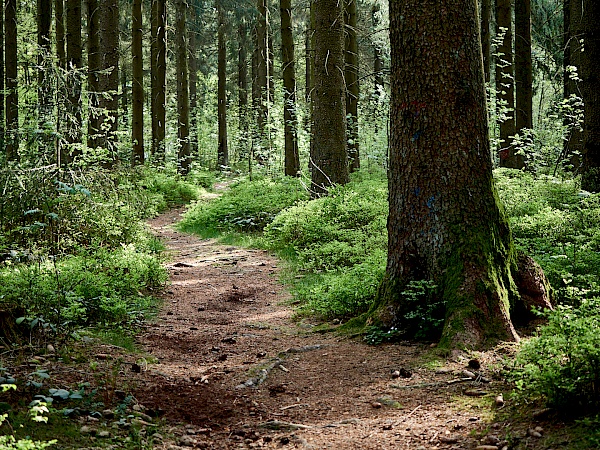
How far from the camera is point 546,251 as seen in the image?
7.33 meters

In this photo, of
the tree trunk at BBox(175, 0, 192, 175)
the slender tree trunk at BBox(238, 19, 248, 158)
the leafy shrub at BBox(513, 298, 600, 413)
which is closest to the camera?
the leafy shrub at BBox(513, 298, 600, 413)

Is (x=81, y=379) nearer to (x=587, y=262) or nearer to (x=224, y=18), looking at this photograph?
(x=587, y=262)

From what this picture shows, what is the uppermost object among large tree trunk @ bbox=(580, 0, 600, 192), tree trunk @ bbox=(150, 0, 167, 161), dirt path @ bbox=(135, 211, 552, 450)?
tree trunk @ bbox=(150, 0, 167, 161)

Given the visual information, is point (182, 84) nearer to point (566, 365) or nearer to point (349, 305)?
point (349, 305)

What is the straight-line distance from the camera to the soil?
381cm

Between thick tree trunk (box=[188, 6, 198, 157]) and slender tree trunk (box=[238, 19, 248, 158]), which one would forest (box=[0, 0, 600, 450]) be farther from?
thick tree trunk (box=[188, 6, 198, 157])

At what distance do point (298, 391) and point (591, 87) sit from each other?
7.98 m

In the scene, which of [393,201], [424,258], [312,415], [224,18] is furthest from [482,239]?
[224,18]

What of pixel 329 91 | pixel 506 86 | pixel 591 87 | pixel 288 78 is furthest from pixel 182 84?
pixel 591 87

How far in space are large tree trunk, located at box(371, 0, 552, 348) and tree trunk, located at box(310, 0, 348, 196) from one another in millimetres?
7140

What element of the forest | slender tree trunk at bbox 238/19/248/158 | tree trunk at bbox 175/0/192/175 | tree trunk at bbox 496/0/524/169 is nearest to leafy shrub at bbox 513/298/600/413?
the forest

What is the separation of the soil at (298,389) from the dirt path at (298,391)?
0.01 meters

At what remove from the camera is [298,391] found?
192 inches

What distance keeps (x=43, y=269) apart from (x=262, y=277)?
3912 mm
